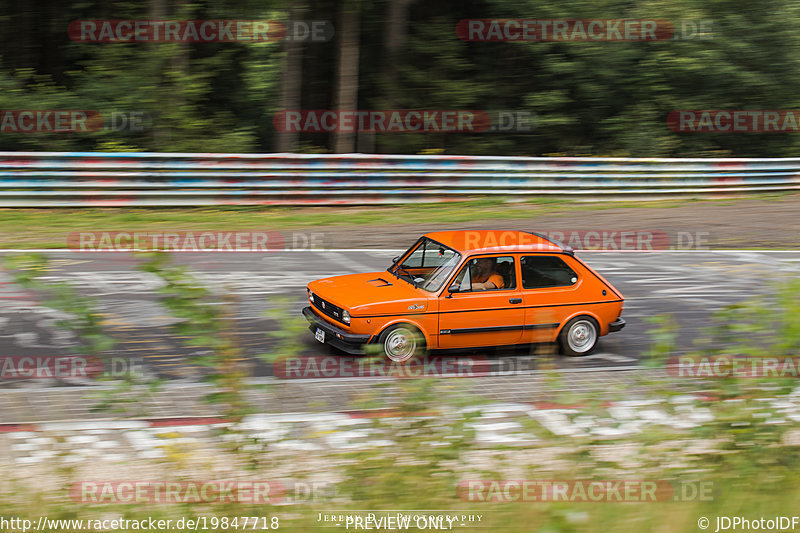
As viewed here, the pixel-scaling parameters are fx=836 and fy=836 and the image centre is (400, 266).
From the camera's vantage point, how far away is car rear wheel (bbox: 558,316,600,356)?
9664 millimetres

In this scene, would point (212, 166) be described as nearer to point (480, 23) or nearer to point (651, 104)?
A: point (480, 23)

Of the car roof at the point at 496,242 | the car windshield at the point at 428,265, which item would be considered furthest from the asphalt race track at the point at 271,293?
the car roof at the point at 496,242

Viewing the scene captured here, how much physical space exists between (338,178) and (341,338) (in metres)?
10.8

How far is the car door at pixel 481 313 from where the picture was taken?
9.19m

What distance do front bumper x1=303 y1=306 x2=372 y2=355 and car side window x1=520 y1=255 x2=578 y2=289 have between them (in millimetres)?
2074

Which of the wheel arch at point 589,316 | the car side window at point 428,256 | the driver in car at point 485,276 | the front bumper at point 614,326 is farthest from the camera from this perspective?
the front bumper at point 614,326

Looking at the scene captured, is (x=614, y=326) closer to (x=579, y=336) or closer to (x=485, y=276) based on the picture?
(x=579, y=336)

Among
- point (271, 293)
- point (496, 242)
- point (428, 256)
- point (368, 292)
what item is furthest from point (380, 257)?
point (368, 292)

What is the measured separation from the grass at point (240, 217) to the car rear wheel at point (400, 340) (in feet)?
27.8

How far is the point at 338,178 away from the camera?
1925 cm

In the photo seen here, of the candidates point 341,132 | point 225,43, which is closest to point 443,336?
point 341,132

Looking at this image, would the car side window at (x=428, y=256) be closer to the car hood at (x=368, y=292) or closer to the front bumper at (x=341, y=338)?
the car hood at (x=368, y=292)

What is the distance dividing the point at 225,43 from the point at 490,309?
16.2 metres

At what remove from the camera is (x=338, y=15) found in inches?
920
